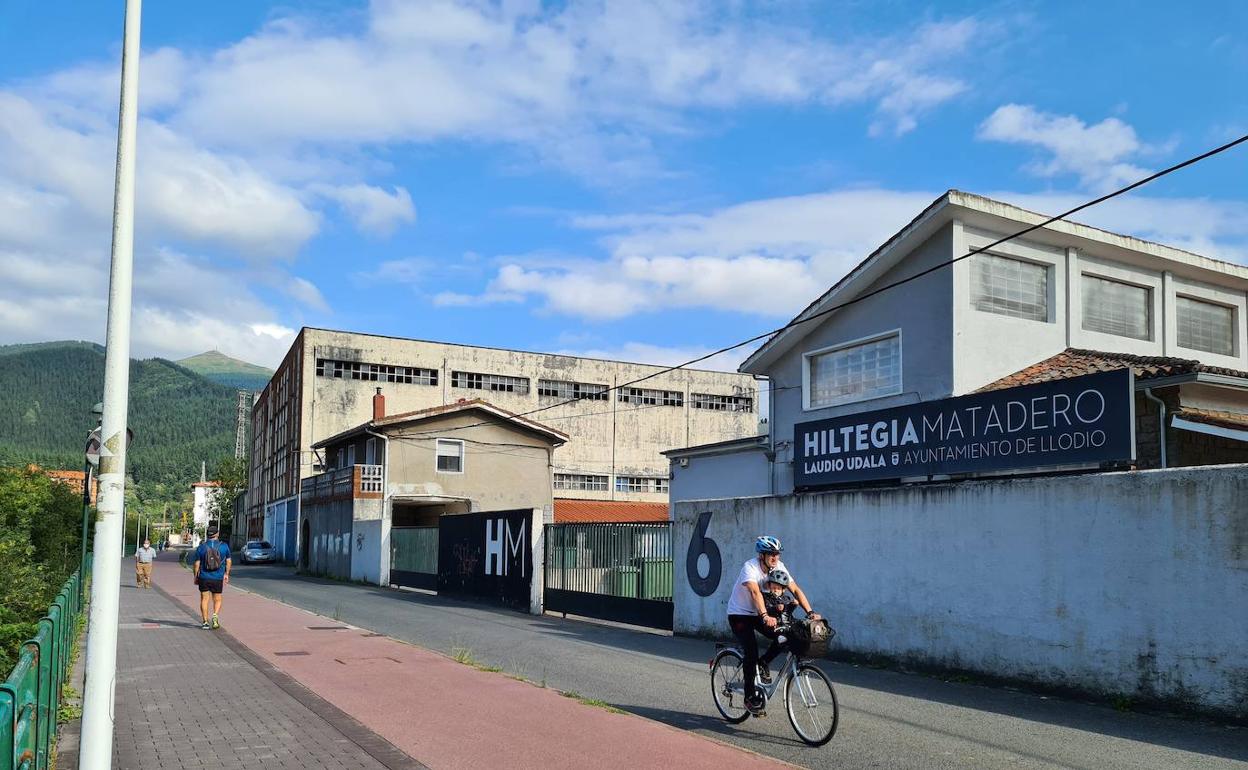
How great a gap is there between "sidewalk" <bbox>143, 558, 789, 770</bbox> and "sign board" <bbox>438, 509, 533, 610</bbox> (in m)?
8.02

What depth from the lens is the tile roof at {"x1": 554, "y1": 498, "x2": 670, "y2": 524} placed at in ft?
160

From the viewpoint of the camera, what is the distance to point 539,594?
2244cm

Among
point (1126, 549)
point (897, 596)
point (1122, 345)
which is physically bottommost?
point (897, 596)

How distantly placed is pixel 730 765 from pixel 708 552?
9390 mm

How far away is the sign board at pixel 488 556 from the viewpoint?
76.8 feet

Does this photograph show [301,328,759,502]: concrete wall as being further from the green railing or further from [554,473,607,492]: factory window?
the green railing

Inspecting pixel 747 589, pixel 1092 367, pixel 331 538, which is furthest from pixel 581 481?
pixel 747 589

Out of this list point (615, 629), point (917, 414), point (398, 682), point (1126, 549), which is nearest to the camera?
point (1126, 549)

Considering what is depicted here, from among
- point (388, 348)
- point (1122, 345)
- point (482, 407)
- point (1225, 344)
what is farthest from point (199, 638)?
point (388, 348)

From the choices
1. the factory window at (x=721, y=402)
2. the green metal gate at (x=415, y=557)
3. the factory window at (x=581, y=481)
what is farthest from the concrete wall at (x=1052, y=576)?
the factory window at (x=721, y=402)

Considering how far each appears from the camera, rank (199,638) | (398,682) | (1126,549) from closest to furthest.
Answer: (1126,549)
(398,682)
(199,638)

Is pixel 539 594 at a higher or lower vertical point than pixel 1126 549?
lower

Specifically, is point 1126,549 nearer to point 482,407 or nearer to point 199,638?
point 199,638

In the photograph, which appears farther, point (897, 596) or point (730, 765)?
point (897, 596)
